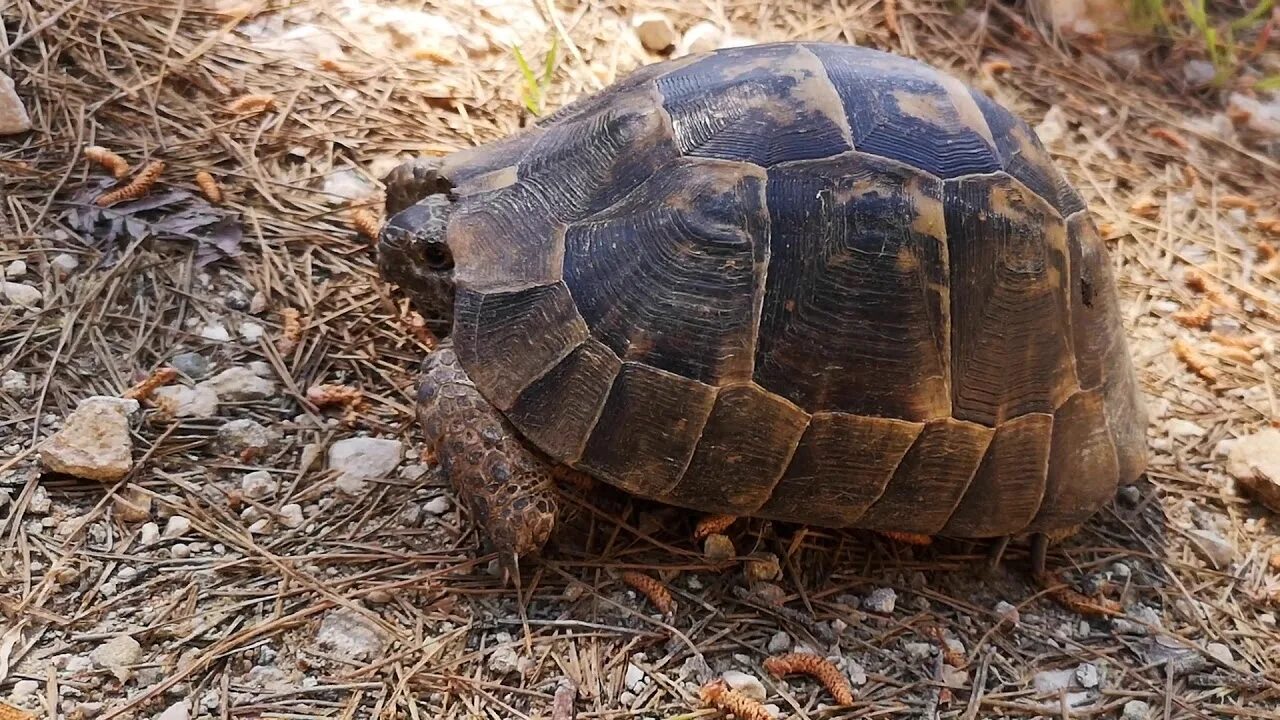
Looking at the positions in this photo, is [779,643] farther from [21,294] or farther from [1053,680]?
[21,294]

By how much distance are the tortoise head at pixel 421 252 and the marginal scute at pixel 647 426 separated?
2.24 feet

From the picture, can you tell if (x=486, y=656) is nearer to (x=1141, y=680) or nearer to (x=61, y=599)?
(x=61, y=599)

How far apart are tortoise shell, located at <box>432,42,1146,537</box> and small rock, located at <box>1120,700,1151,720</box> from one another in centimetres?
51

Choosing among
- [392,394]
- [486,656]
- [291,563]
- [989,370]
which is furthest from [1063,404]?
[291,563]

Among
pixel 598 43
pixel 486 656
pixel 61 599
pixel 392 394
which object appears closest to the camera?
pixel 61 599

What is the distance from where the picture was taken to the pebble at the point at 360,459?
247cm

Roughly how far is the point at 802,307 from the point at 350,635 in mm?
1377

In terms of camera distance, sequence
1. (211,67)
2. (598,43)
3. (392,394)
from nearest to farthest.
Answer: (392,394) < (211,67) < (598,43)

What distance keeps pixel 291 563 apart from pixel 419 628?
37 centimetres

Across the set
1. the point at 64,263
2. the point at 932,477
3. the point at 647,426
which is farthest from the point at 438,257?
the point at 932,477

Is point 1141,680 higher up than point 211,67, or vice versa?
point 211,67

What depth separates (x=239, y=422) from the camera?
2502mm

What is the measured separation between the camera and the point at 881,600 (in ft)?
8.16

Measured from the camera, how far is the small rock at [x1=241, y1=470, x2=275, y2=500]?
2.36 m
